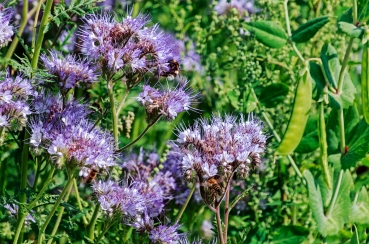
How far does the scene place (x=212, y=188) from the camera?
161 centimetres

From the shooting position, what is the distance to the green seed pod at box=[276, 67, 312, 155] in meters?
1.83

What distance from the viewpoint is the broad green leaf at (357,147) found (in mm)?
2027

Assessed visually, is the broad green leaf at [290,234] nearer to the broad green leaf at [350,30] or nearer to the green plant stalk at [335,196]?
the green plant stalk at [335,196]

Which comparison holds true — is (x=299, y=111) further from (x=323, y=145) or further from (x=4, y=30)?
(x=4, y=30)

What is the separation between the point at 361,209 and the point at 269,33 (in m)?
0.59

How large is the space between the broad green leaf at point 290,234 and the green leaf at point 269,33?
0.56 m

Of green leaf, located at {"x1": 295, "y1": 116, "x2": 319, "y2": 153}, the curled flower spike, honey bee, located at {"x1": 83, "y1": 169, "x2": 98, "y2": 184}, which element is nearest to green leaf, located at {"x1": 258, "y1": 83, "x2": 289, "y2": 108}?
green leaf, located at {"x1": 295, "y1": 116, "x2": 319, "y2": 153}

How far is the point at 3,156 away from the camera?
86.9 inches

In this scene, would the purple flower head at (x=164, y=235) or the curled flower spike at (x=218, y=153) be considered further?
the purple flower head at (x=164, y=235)

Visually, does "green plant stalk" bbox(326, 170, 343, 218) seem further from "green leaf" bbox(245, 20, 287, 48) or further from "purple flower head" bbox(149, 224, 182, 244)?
"purple flower head" bbox(149, 224, 182, 244)

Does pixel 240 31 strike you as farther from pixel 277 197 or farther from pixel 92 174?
pixel 92 174

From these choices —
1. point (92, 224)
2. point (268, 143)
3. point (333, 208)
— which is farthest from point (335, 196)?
point (92, 224)

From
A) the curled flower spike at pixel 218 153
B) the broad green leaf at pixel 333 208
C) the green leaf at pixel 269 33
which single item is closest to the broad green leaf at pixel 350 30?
the green leaf at pixel 269 33

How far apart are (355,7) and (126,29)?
637 millimetres
